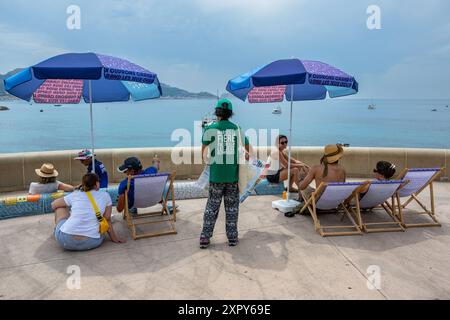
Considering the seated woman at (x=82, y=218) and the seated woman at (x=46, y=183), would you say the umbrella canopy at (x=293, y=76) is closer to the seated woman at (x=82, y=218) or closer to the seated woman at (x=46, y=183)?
the seated woman at (x=82, y=218)

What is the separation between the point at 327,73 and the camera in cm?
466

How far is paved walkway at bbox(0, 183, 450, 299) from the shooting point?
3.07 meters

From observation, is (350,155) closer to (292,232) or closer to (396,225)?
(396,225)

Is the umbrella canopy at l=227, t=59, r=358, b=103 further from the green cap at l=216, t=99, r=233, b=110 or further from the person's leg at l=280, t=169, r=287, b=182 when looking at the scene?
the person's leg at l=280, t=169, r=287, b=182

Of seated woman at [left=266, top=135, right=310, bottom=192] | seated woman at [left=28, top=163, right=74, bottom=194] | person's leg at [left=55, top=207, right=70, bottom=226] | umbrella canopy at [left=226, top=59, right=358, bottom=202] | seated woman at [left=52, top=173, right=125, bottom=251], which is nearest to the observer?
seated woman at [left=52, top=173, right=125, bottom=251]

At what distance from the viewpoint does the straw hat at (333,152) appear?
4824 mm

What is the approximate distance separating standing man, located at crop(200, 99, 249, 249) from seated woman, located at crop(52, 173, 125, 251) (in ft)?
3.96

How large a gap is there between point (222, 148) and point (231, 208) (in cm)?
73

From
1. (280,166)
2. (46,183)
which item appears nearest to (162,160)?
(280,166)

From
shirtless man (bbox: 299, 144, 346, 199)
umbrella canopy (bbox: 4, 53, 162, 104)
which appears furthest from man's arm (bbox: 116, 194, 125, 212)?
shirtless man (bbox: 299, 144, 346, 199)

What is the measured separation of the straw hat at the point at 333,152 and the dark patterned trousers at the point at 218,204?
1.61 meters

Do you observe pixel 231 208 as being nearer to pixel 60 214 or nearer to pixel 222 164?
pixel 222 164
